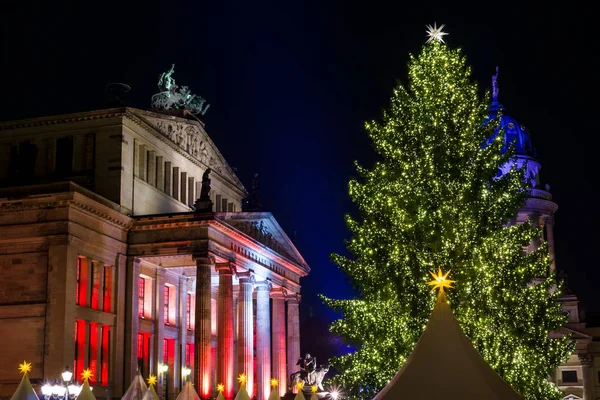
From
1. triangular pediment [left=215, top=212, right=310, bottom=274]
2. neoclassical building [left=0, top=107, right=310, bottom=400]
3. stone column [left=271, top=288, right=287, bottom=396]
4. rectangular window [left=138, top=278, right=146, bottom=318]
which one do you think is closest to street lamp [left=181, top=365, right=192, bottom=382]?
neoclassical building [left=0, top=107, right=310, bottom=400]

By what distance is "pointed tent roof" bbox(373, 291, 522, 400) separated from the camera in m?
13.9

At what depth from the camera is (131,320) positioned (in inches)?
1780

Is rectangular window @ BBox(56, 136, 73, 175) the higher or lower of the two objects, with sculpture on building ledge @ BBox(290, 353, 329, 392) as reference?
higher


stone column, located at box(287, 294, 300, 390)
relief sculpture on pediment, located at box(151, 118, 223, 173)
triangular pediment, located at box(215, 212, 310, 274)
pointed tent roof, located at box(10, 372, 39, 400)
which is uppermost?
relief sculpture on pediment, located at box(151, 118, 223, 173)

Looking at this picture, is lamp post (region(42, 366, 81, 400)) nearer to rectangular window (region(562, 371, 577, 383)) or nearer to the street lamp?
the street lamp

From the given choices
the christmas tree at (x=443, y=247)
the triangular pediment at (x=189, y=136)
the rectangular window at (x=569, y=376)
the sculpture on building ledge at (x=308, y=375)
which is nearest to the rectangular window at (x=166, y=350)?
the sculpture on building ledge at (x=308, y=375)

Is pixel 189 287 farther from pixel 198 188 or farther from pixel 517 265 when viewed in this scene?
pixel 517 265

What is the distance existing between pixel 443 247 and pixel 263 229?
93.1ft

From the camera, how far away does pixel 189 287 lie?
181 feet

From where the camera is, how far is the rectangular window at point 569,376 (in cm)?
8106

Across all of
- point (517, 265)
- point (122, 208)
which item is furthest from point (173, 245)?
point (517, 265)

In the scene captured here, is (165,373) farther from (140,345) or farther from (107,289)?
(107,289)

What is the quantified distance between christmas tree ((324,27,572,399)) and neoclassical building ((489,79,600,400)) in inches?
1978

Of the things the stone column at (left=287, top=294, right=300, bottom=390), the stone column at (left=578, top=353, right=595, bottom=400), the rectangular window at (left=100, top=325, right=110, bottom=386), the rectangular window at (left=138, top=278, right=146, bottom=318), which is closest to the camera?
the rectangular window at (left=100, top=325, right=110, bottom=386)
